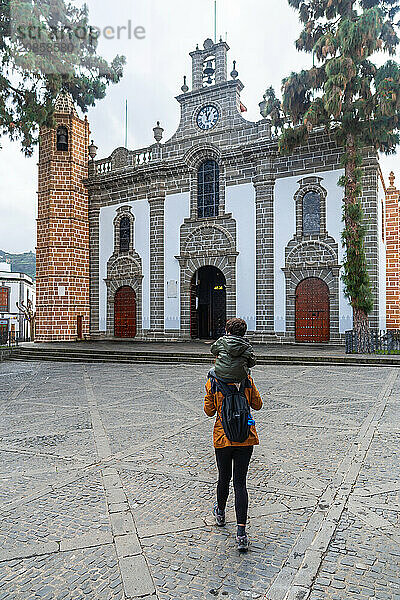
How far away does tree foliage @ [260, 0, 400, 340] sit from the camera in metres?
15.3

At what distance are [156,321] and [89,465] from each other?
18564 mm

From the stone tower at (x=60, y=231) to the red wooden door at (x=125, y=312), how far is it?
6.32 feet

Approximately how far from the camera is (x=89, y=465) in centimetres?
508

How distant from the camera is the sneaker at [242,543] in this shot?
321cm

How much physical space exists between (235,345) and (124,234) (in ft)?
73.6

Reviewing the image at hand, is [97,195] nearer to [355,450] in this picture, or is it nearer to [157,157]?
[157,157]

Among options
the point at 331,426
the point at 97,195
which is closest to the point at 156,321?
the point at 97,195

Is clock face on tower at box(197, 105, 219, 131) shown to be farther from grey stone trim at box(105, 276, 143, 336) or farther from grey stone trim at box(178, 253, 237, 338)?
grey stone trim at box(105, 276, 143, 336)

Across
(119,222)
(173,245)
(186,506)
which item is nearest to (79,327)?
(119,222)

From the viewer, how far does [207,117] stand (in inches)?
897

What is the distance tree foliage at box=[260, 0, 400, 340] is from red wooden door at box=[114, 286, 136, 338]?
11.4 m

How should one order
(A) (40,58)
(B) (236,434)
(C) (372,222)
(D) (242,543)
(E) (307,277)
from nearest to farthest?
(D) (242,543)
(B) (236,434)
(A) (40,58)
(C) (372,222)
(E) (307,277)

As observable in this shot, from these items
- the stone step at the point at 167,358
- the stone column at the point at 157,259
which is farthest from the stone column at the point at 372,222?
the stone column at the point at 157,259

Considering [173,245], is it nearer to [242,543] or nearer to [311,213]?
[311,213]
